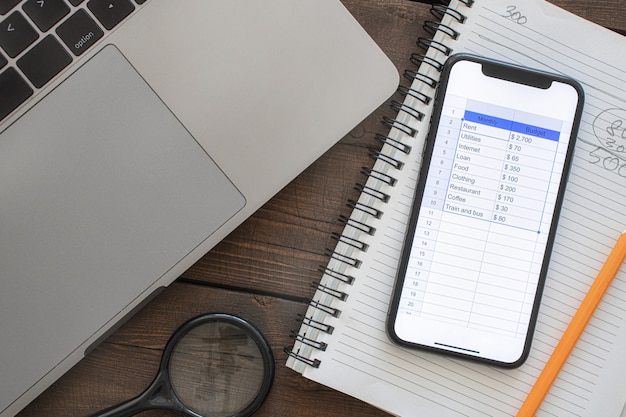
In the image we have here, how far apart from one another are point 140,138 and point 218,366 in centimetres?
22

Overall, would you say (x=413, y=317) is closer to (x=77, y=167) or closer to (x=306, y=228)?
(x=306, y=228)

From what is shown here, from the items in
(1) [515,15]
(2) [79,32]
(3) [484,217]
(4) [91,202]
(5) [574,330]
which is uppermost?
(2) [79,32]

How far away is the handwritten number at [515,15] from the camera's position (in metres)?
0.55

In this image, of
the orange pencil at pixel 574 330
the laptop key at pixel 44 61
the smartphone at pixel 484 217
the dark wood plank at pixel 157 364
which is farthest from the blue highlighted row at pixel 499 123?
the laptop key at pixel 44 61

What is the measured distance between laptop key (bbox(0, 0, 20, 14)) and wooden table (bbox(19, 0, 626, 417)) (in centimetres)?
26

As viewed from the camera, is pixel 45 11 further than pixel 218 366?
No

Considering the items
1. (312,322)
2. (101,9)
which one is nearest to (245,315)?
(312,322)

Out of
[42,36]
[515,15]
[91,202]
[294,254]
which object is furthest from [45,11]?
[515,15]

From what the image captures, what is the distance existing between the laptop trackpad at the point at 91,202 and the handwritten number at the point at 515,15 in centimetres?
29

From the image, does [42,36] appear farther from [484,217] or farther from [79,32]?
[484,217]

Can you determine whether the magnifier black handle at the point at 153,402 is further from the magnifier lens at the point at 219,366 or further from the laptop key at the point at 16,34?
the laptop key at the point at 16,34

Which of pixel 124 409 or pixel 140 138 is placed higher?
pixel 140 138

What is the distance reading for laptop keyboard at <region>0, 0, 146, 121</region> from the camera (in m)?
0.43

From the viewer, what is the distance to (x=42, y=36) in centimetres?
43
